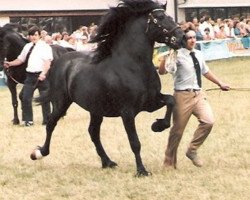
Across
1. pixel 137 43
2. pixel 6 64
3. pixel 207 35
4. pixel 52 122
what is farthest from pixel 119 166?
pixel 207 35

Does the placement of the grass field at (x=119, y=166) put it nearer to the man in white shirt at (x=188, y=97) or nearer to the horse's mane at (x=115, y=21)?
the man in white shirt at (x=188, y=97)

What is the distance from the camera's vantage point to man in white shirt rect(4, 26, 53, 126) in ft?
41.7

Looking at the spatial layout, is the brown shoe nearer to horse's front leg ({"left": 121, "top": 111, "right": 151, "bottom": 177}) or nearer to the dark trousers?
horse's front leg ({"left": 121, "top": 111, "right": 151, "bottom": 177})

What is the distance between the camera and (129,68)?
7.94 m

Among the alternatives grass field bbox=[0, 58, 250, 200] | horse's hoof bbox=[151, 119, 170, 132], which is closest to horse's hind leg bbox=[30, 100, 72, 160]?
grass field bbox=[0, 58, 250, 200]

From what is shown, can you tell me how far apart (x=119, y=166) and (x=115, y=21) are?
1.95 meters

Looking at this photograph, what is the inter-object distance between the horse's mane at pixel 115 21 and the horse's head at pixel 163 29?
0.49ft

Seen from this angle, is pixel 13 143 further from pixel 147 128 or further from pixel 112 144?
pixel 147 128

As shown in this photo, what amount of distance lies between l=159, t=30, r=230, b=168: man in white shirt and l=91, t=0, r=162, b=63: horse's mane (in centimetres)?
Answer: 63

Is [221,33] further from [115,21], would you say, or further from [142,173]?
[142,173]

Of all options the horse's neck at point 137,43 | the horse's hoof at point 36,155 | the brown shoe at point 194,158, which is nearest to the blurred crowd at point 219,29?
the horse's hoof at point 36,155

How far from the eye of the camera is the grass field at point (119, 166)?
283 inches

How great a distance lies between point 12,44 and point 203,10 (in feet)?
83.7

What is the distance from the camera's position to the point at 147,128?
12078 mm
